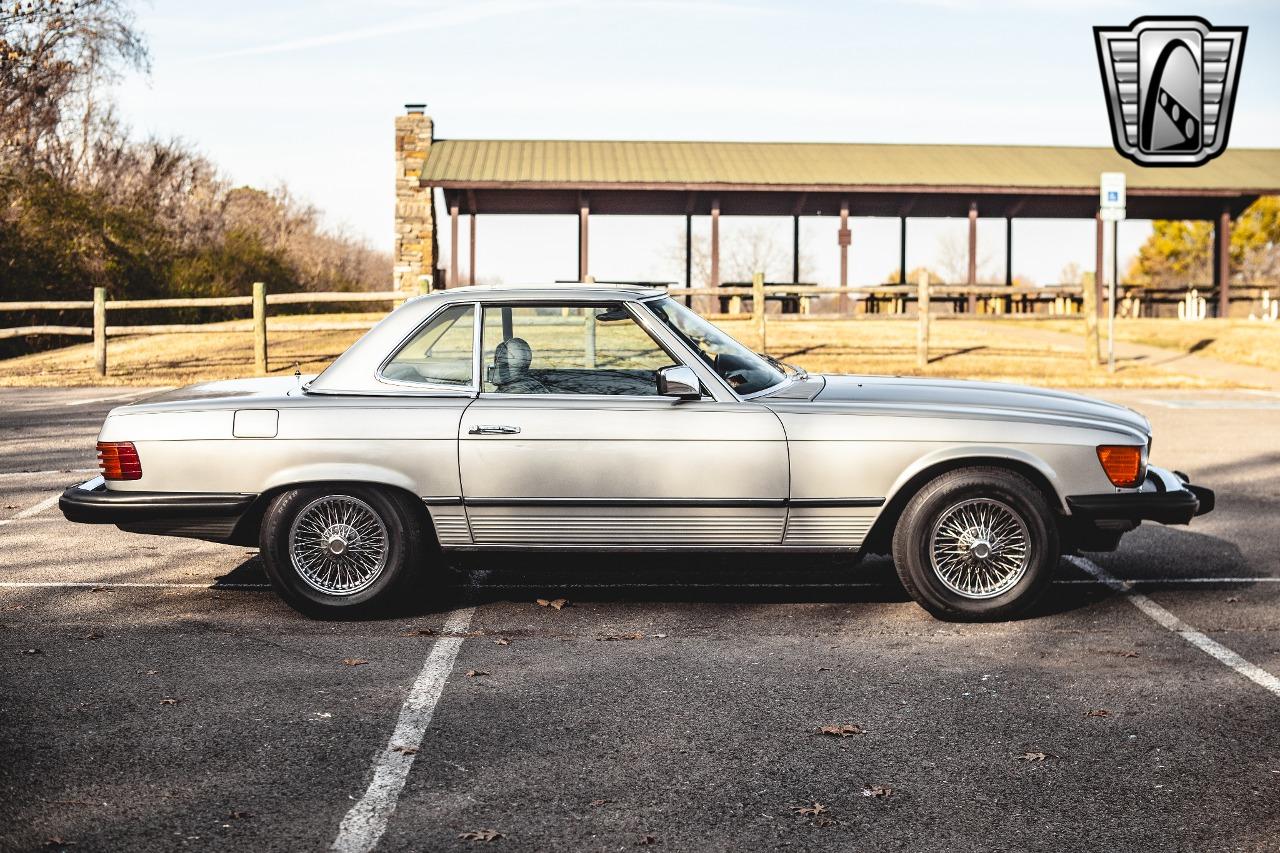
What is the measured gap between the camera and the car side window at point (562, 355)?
611 centimetres

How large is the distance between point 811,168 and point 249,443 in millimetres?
29409

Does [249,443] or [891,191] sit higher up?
[891,191]

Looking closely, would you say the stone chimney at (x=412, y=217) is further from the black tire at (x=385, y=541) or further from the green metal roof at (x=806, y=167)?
the black tire at (x=385, y=541)

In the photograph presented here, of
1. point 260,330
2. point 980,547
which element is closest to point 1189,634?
point 980,547

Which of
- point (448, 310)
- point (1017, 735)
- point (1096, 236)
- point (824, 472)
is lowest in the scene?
point (1017, 735)

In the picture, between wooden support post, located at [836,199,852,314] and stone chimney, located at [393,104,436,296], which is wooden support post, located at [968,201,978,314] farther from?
stone chimney, located at [393,104,436,296]

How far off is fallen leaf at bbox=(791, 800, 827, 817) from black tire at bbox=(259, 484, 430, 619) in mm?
2665

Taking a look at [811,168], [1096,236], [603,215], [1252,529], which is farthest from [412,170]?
[1252,529]

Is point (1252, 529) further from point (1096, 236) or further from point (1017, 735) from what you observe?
point (1096, 236)

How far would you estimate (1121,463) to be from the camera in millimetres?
5945

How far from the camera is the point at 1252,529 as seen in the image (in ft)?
27.2

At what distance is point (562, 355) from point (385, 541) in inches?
47.1

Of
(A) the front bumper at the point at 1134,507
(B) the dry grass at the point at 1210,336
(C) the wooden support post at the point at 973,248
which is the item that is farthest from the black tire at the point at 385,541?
(C) the wooden support post at the point at 973,248

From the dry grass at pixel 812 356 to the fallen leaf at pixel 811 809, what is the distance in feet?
51.9
